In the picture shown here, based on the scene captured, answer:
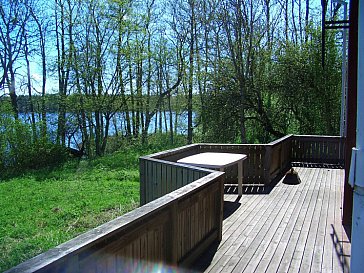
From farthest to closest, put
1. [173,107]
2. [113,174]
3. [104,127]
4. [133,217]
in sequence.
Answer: [173,107] < [104,127] < [113,174] < [133,217]

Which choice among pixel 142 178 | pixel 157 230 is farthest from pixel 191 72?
pixel 157 230

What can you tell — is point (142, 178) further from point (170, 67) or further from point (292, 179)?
point (170, 67)

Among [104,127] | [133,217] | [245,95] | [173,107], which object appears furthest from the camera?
[173,107]

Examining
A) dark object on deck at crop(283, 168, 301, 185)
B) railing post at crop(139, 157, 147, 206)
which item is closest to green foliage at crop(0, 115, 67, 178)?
railing post at crop(139, 157, 147, 206)

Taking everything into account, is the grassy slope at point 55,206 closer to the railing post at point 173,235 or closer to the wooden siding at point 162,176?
the wooden siding at point 162,176

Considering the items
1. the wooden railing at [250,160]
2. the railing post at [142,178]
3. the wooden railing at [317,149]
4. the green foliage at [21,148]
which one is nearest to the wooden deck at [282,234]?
the wooden railing at [250,160]

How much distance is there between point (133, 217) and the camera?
2.28m

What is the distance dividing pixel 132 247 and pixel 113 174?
8.79m

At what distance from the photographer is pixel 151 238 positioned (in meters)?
2.55

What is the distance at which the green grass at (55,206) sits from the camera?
5156 mm

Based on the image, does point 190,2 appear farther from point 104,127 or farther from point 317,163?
point 317,163

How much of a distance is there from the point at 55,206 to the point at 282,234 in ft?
16.8

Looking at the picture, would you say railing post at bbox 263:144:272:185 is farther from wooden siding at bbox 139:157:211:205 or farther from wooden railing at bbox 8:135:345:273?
wooden siding at bbox 139:157:211:205

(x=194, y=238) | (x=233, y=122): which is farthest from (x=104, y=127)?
(x=194, y=238)
